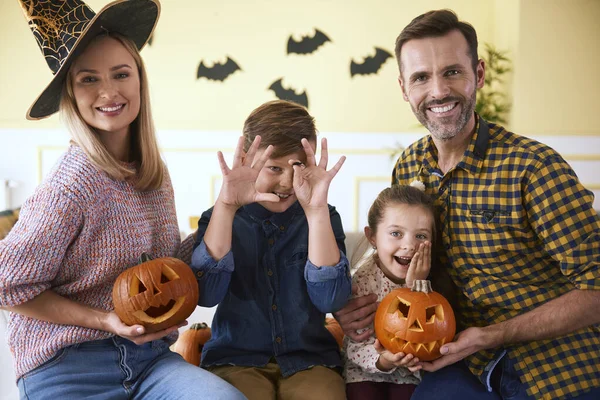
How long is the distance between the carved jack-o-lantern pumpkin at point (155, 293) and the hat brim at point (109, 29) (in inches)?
25.3

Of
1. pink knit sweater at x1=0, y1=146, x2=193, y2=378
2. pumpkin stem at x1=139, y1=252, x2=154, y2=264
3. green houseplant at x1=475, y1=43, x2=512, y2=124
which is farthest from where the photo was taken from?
green houseplant at x1=475, y1=43, x2=512, y2=124

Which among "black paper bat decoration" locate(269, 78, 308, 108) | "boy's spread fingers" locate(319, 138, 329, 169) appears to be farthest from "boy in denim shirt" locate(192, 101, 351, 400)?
"black paper bat decoration" locate(269, 78, 308, 108)

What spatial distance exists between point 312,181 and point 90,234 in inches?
28.7

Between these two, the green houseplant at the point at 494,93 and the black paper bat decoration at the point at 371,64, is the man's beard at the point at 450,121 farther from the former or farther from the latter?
the black paper bat decoration at the point at 371,64

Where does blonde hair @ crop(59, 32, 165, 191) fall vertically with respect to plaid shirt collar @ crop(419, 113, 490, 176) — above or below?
above

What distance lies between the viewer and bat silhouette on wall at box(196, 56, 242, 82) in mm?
5859

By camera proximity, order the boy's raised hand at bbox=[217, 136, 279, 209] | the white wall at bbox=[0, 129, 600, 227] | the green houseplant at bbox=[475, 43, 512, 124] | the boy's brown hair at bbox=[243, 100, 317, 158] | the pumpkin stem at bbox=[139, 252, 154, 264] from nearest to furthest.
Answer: the pumpkin stem at bbox=[139, 252, 154, 264] < the boy's raised hand at bbox=[217, 136, 279, 209] < the boy's brown hair at bbox=[243, 100, 317, 158] < the green houseplant at bbox=[475, 43, 512, 124] < the white wall at bbox=[0, 129, 600, 227]

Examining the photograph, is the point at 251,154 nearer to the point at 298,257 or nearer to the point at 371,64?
the point at 298,257

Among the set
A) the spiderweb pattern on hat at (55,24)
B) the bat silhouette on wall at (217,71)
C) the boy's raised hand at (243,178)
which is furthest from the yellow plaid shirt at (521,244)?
the bat silhouette on wall at (217,71)

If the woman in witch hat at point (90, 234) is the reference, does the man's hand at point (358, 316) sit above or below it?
below

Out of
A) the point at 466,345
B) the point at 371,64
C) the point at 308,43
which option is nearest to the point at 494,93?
the point at 371,64

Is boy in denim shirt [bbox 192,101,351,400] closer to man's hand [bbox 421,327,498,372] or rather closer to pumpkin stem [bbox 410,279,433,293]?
pumpkin stem [bbox 410,279,433,293]

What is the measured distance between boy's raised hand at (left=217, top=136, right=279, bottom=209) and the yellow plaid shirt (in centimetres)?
69

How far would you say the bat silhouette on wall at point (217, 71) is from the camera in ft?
19.2
